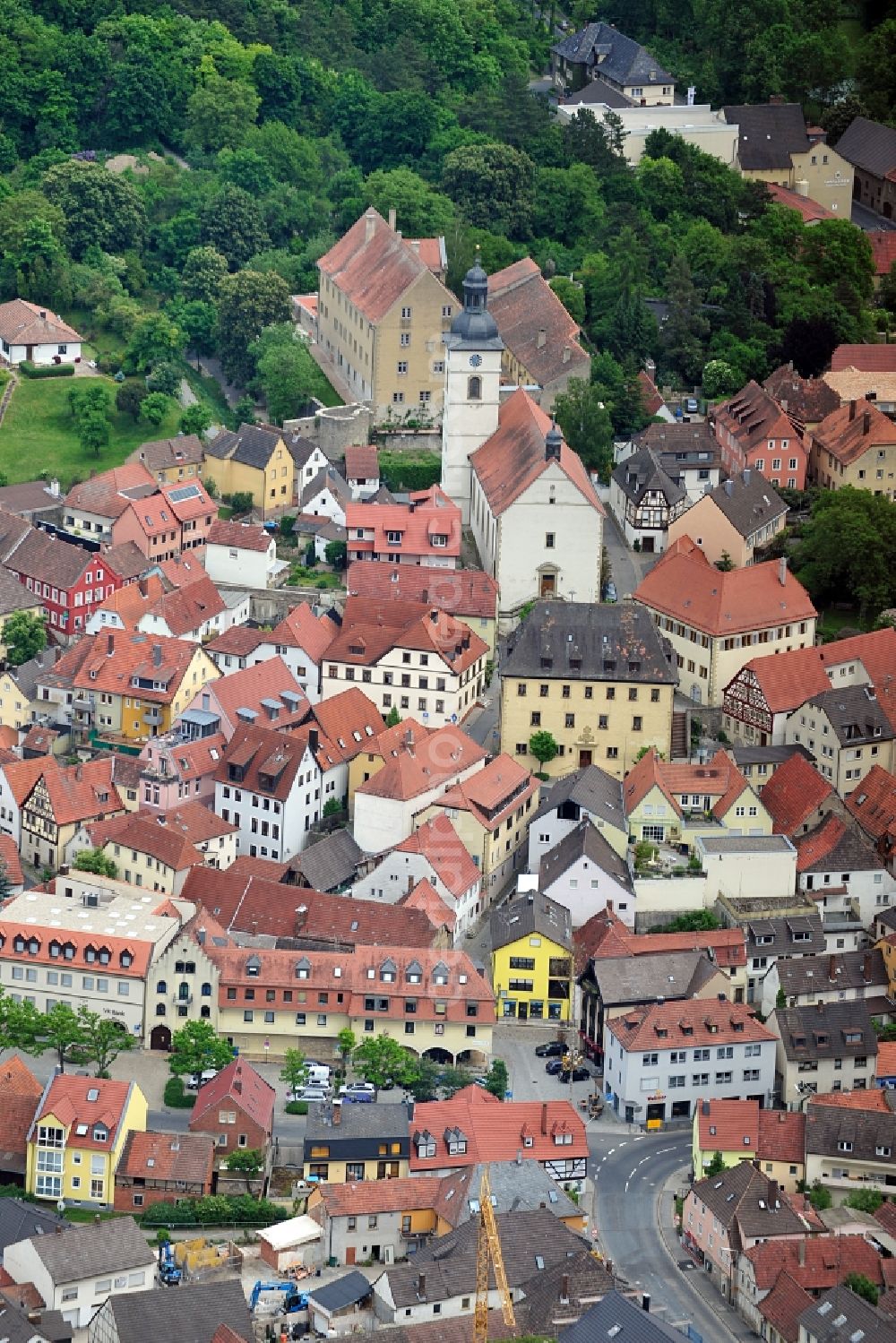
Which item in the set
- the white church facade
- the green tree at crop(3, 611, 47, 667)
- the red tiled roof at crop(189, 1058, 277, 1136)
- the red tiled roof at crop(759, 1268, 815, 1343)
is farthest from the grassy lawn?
the red tiled roof at crop(759, 1268, 815, 1343)

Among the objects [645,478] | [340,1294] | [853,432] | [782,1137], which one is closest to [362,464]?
[645,478]

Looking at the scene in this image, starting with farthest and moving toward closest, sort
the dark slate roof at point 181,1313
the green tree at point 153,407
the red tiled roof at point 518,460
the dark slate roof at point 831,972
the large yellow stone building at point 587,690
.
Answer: the green tree at point 153,407, the red tiled roof at point 518,460, the large yellow stone building at point 587,690, the dark slate roof at point 831,972, the dark slate roof at point 181,1313

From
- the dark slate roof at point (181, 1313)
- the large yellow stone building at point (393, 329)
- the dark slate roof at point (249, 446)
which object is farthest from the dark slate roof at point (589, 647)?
the dark slate roof at point (181, 1313)

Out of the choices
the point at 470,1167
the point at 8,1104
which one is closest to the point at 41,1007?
the point at 8,1104

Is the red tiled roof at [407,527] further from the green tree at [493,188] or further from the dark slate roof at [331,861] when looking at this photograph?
the green tree at [493,188]

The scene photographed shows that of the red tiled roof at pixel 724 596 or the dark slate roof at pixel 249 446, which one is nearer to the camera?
the red tiled roof at pixel 724 596

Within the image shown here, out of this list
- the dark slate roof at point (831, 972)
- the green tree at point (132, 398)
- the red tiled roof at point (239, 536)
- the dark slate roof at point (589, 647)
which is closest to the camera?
the dark slate roof at point (831, 972)
